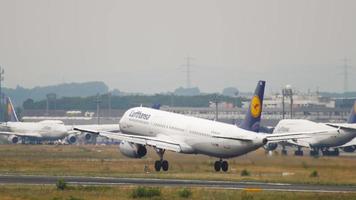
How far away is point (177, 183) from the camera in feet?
226

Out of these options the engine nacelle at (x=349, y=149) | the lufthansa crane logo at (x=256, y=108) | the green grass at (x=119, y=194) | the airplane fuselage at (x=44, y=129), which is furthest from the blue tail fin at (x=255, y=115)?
the airplane fuselage at (x=44, y=129)

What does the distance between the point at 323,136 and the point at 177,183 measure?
6807 cm

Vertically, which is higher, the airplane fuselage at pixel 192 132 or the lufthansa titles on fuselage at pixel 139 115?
the lufthansa titles on fuselage at pixel 139 115

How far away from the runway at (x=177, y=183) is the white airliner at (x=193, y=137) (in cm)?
1331

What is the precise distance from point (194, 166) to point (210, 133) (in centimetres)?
561

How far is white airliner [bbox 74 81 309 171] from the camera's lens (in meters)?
84.6

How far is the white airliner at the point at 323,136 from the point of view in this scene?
421 feet

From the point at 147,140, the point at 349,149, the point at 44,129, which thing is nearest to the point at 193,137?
the point at 147,140

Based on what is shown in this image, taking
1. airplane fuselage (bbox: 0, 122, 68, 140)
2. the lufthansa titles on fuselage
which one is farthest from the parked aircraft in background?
airplane fuselage (bbox: 0, 122, 68, 140)

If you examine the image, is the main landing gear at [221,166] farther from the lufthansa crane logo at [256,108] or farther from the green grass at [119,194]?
the green grass at [119,194]

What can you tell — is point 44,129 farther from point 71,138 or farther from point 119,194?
point 119,194

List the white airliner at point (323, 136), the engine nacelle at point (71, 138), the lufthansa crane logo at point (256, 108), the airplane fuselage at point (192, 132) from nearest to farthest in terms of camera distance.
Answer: the airplane fuselage at point (192, 132), the lufthansa crane logo at point (256, 108), the white airliner at point (323, 136), the engine nacelle at point (71, 138)

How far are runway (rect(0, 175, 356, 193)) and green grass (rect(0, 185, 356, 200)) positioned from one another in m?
3.53

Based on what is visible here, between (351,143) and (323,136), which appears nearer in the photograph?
(323,136)
